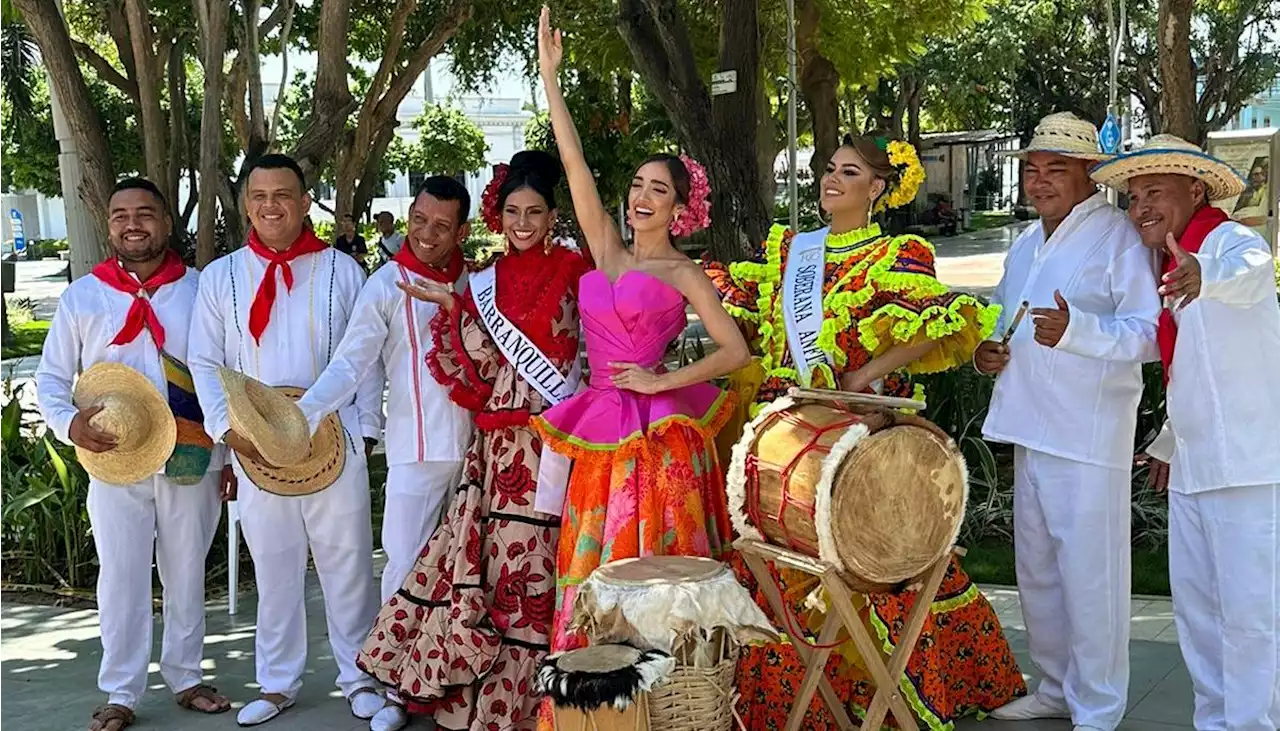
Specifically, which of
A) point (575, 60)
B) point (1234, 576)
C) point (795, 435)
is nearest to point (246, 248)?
point (795, 435)

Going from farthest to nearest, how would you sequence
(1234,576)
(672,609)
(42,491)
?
(42,491) < (1234,576) < (672,609)

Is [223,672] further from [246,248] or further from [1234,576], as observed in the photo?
[1234,576]

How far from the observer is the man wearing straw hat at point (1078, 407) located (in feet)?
14.0

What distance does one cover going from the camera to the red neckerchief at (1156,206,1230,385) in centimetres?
412

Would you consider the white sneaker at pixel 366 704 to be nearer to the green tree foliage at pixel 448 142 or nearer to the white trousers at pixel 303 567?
the white trousers at pixel 303 567

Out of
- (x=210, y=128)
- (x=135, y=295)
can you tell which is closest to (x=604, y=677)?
(x=135, y=295)

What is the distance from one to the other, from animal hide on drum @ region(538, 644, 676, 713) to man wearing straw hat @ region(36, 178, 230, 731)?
79.8 inches

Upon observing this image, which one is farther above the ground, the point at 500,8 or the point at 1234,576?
the point at 500,8

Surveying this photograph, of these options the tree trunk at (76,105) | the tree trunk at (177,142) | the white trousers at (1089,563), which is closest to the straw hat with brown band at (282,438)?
the white trousers at (1089,563)

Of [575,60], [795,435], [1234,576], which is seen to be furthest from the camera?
[575,60]

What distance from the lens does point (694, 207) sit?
170 inches

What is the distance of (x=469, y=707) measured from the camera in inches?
180

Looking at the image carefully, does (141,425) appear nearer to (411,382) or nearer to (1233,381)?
(411,382)

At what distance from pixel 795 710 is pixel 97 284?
294cm
